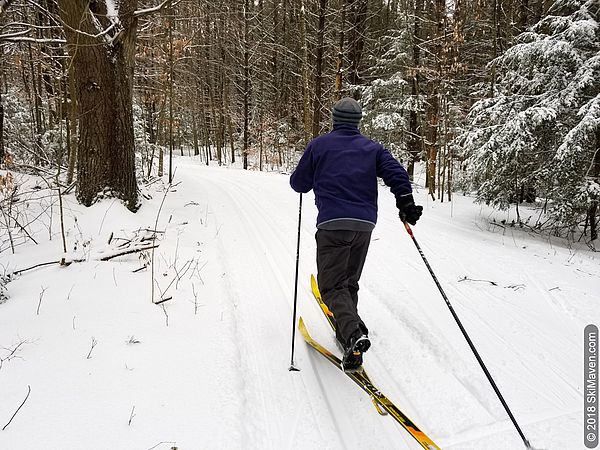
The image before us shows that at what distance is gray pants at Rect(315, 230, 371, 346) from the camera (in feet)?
10.9

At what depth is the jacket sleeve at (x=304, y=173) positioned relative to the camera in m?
3.60

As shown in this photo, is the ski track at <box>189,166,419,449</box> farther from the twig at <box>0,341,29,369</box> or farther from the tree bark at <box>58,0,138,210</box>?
the tree bark at <box>58,0,138,210</box>

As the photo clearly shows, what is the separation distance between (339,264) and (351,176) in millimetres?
813


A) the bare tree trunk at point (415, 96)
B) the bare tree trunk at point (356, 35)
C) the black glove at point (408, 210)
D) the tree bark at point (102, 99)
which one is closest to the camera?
the black glove at point (408, 210)

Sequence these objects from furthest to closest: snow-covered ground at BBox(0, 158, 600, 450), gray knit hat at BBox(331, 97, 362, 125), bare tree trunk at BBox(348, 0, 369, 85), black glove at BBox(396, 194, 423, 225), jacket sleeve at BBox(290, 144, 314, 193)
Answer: bare tree trunk at BBox(348, 0, 369, 85), jacket sleeve at BBox(290, 144, 314, 193), gray knit hat at BBox(331, 97, 362, 125), black glove at BBox(396, 194, 423, 225), snow-covered ground at BBox(0, 158, 600, 450)

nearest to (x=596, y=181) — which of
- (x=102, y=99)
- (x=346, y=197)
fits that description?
(x=346, y=197)

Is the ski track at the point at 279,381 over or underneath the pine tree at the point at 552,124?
underneath

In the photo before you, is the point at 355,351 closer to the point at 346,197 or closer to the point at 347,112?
the point at 346,197

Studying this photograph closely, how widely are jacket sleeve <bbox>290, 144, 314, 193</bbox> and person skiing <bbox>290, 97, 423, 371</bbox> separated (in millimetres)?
82

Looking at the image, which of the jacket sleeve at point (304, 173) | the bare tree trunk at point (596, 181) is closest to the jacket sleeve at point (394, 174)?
the jacket sleeve at point (304, 173)

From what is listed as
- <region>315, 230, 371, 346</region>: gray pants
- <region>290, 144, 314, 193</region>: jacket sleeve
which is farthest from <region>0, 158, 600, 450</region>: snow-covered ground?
<region>290, 144, 314, 193</region>: jacket sleeve

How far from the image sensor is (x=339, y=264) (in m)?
3.41

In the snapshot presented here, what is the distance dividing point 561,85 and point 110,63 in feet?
30.6

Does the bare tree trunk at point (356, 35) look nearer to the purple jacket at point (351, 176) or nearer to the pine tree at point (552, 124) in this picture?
the pine tree at point (552, 124)
